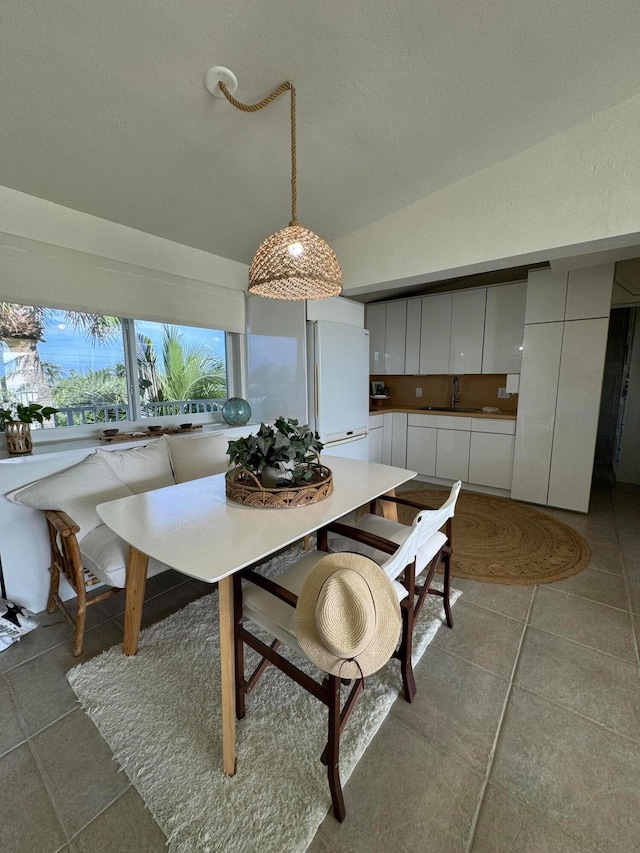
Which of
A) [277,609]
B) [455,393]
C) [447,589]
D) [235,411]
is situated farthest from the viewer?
[455,393]

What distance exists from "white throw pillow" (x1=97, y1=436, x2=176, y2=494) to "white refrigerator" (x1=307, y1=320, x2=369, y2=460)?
1.30 metres

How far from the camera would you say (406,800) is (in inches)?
42.1

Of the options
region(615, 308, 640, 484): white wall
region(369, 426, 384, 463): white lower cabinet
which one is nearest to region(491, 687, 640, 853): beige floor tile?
region(369, 426, 384, 463): white lower cabinet

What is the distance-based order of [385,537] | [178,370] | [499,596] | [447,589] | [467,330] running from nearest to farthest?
[385,537]
[447,589]
[499,596]
[178,370]
[467,330]

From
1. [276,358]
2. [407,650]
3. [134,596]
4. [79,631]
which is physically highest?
[276,358]

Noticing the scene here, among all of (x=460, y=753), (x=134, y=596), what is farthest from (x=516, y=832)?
(x=134, y=596)

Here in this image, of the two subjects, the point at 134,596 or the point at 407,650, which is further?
the point at 134,596

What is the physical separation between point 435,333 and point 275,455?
3.41 m

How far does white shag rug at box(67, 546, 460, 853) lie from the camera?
100 centimetres

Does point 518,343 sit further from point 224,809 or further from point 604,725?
point 224,809

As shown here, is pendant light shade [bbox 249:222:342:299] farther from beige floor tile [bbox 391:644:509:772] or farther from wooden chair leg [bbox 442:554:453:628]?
beige floor tile [bbox 391:644:509:772]

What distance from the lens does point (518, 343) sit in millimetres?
3730

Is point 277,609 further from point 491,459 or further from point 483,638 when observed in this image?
point 491,459

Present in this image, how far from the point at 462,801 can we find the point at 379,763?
0.85ft
